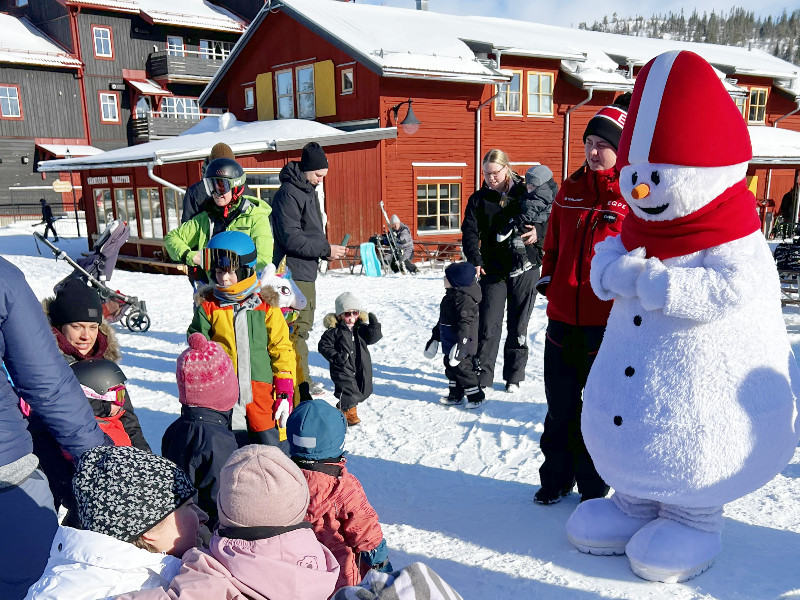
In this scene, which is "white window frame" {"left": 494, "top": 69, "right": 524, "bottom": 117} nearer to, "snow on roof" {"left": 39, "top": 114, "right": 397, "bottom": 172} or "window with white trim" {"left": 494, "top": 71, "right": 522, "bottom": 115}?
"window with white trim" {"left": 494, "top": 71, "right": 522, "bottom": 115}

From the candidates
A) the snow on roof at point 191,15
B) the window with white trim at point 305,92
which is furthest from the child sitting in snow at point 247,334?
the snow on roof at point 191,15

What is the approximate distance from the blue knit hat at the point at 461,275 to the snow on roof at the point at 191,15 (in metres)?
28.3

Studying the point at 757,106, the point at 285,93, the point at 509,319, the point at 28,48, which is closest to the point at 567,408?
the point at 509,319

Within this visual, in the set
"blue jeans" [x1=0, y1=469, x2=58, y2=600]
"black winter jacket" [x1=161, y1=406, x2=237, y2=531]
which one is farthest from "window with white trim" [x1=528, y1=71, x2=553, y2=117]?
"blue jeans" [x1=0, y1=469, x2=58, y2=600]

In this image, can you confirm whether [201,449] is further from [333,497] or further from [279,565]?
[279,565]

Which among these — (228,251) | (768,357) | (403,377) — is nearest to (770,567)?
(768,357)

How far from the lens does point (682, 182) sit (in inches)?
85.0

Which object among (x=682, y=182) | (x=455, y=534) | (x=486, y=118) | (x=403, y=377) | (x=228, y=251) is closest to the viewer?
(x=682, y=182)

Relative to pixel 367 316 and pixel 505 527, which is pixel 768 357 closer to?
pixel 505 527

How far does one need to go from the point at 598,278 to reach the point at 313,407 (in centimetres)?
122

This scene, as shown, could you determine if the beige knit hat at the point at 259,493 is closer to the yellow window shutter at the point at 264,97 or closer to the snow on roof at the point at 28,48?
the yellow window shutter at the point at 264,97

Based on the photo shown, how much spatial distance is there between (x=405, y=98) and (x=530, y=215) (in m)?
11.3

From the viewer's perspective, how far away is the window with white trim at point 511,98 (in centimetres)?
1673

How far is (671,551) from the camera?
91.7 inches
